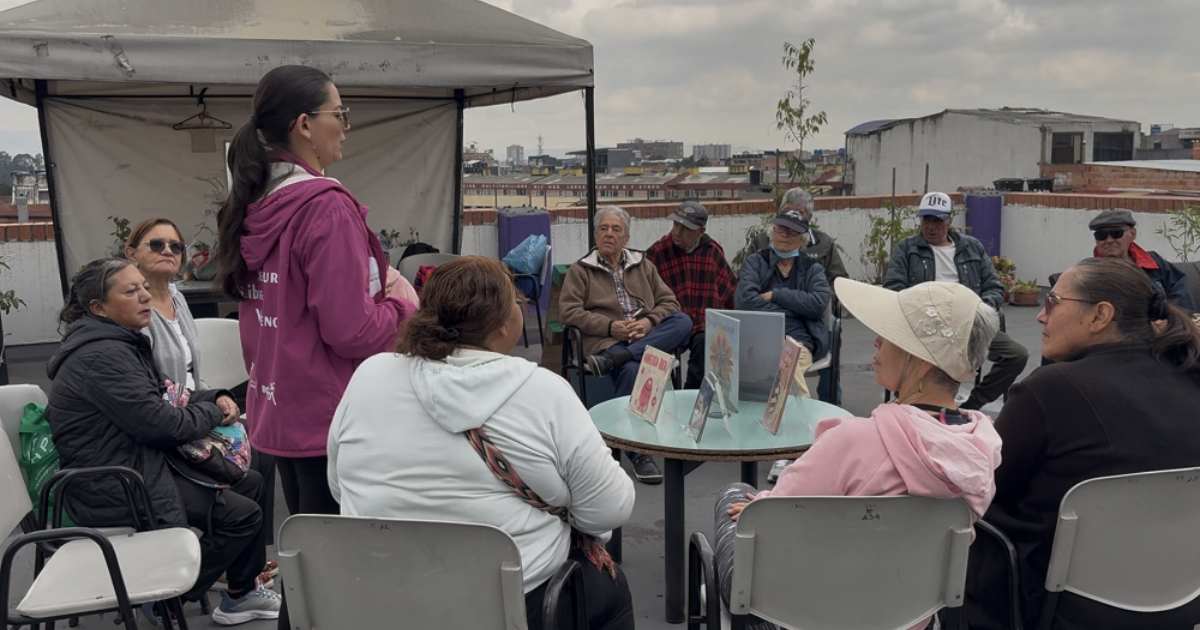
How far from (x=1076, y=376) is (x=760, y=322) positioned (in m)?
1.20

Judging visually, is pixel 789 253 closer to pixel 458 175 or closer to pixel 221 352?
pixel 221 352

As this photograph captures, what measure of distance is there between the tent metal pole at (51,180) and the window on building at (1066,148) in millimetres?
18809

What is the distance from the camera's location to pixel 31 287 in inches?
290

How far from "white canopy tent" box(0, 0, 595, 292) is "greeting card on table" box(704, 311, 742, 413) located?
8.00 ft

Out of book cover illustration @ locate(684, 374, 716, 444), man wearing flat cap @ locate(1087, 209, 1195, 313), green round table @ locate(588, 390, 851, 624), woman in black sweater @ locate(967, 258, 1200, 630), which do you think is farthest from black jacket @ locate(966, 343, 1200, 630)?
man wearing flat cap @ locate(1087, 209, 1195, 313)

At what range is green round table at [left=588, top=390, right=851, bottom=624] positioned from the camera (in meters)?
2.95

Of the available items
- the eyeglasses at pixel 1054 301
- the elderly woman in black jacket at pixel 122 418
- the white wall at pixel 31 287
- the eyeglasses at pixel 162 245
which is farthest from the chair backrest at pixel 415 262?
the eyeglasses at pixel 1054 301

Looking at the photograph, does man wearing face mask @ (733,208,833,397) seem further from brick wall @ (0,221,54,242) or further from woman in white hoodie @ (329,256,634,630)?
brick wall @ (0,221,54,242)

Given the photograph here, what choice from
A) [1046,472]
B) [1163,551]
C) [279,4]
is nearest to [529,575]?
[1046,472]

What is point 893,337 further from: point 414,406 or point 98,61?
point 98,61

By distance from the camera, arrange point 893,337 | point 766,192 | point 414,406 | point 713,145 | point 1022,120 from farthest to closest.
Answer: point 713,145
point 1022,120
point 766,192
point 893,337
point 414,406

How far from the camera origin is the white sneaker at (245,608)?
10.3 ft

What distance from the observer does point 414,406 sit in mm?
1862

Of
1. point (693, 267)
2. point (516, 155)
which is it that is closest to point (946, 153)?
point (516, 155)
